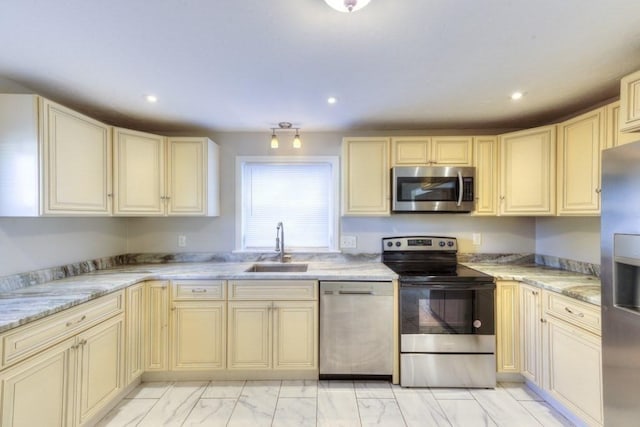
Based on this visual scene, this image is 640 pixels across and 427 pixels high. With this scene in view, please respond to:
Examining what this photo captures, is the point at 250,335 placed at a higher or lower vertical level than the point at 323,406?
higher

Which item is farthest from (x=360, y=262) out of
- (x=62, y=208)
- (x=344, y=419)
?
(x=62, y=208)

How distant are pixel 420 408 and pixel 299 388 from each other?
2.98 feet

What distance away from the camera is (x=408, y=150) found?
2707 mm

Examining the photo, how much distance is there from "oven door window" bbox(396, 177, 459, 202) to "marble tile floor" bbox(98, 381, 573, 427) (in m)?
1.57

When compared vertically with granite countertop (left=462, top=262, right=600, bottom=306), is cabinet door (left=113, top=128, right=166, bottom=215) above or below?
above

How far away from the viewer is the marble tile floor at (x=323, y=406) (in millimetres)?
1916

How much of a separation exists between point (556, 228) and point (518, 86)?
147cm

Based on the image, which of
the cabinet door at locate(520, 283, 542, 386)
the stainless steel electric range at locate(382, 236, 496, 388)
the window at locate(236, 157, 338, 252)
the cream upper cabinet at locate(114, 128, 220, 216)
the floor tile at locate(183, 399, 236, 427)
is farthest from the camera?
the window at locate(236, 157, 338, 252)

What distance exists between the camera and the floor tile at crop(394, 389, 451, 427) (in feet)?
6.25

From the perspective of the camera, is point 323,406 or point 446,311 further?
point 446,311

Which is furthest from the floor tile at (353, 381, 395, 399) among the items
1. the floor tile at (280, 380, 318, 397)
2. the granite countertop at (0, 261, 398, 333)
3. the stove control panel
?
the stove control panel

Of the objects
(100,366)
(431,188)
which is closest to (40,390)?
(100,366)

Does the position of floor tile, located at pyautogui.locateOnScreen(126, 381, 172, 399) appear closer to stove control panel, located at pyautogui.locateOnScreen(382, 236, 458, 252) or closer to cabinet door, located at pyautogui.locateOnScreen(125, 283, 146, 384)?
cabinet door, located at pyautogui.locateOnScreen(125, 283, 146, 384)

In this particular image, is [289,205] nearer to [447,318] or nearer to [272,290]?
[272,290]
